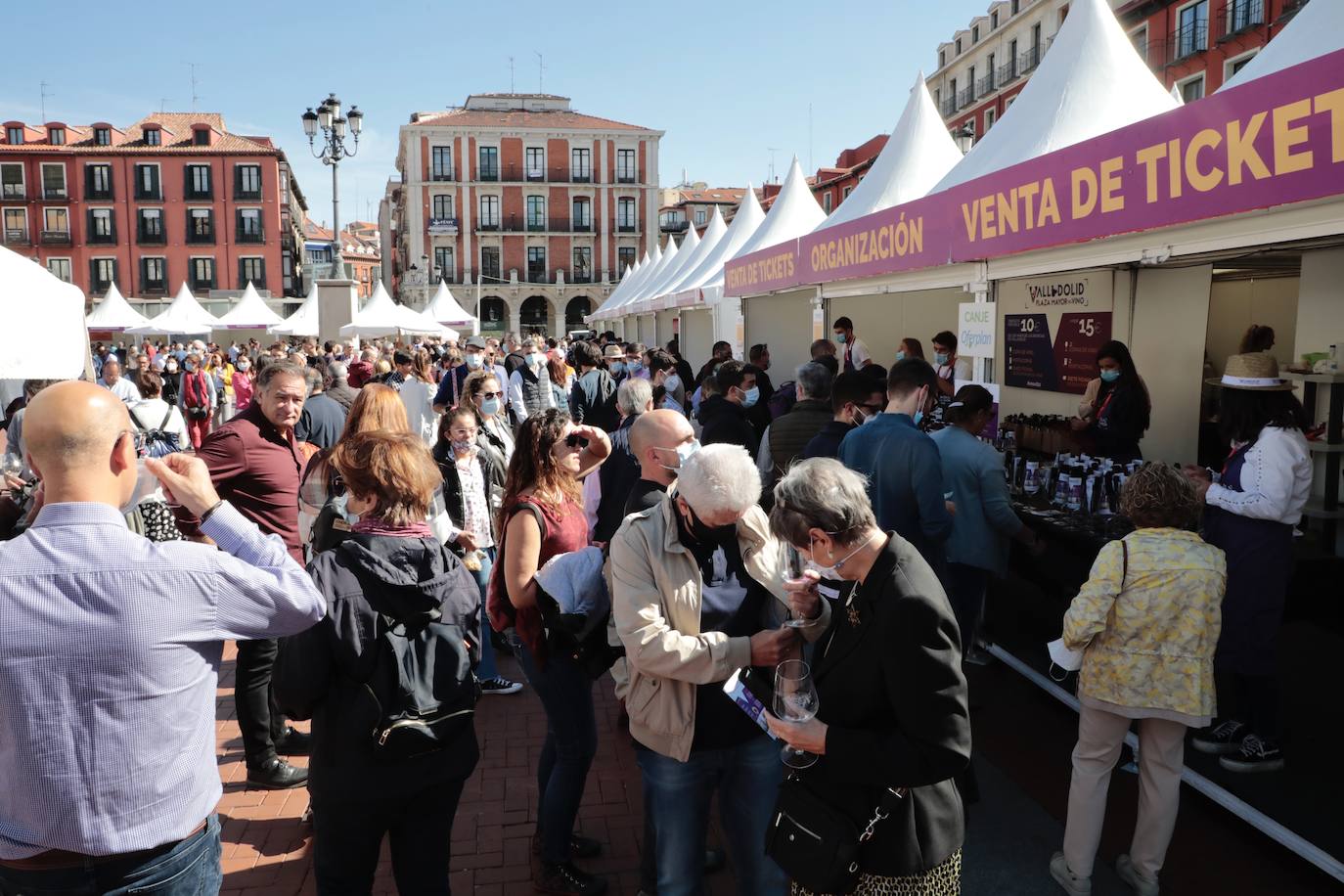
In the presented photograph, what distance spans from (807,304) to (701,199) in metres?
59.2

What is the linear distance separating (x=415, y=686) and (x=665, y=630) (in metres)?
0.64

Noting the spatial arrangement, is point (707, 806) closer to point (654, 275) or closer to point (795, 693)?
point (795, 693)

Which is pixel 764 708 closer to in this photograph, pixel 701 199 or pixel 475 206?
pixel 475 206

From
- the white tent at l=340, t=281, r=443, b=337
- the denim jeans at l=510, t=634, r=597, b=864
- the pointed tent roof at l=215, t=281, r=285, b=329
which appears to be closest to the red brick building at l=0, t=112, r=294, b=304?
the pointed tent roof at l=215, t=281, r=285, b=329

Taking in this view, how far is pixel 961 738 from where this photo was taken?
1.88m

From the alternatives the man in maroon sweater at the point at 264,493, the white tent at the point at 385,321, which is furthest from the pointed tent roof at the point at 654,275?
the man in maroon sweater at the point at 264,493

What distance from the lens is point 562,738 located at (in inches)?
115

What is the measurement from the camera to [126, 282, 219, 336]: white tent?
21.2 metres

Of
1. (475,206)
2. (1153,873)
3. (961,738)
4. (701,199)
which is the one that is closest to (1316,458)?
(1153,873)

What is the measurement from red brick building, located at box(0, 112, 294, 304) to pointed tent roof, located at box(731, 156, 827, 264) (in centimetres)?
4242

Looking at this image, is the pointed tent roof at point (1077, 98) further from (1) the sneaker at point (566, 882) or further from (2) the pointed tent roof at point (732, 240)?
(2) the pointed tent roof at point (732, 240)

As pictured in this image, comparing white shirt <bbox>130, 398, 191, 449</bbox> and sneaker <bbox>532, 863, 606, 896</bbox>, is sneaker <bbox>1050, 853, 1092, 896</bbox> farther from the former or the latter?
white shirt <bbox>130, 398, 191, 449</bbox>

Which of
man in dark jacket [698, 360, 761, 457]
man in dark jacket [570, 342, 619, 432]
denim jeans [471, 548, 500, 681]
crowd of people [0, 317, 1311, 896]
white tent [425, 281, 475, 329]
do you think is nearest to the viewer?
crowd of people [0, 317, 1311, 896]

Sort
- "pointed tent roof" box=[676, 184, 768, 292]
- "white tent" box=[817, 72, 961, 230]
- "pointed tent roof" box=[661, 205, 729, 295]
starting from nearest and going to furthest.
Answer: "white tent" box=[817, 72, 961, 230], "pointed tent roof" box=[676, 184, 768, 292], "pointed tent roof" box=[661, 205, 729, 295]
